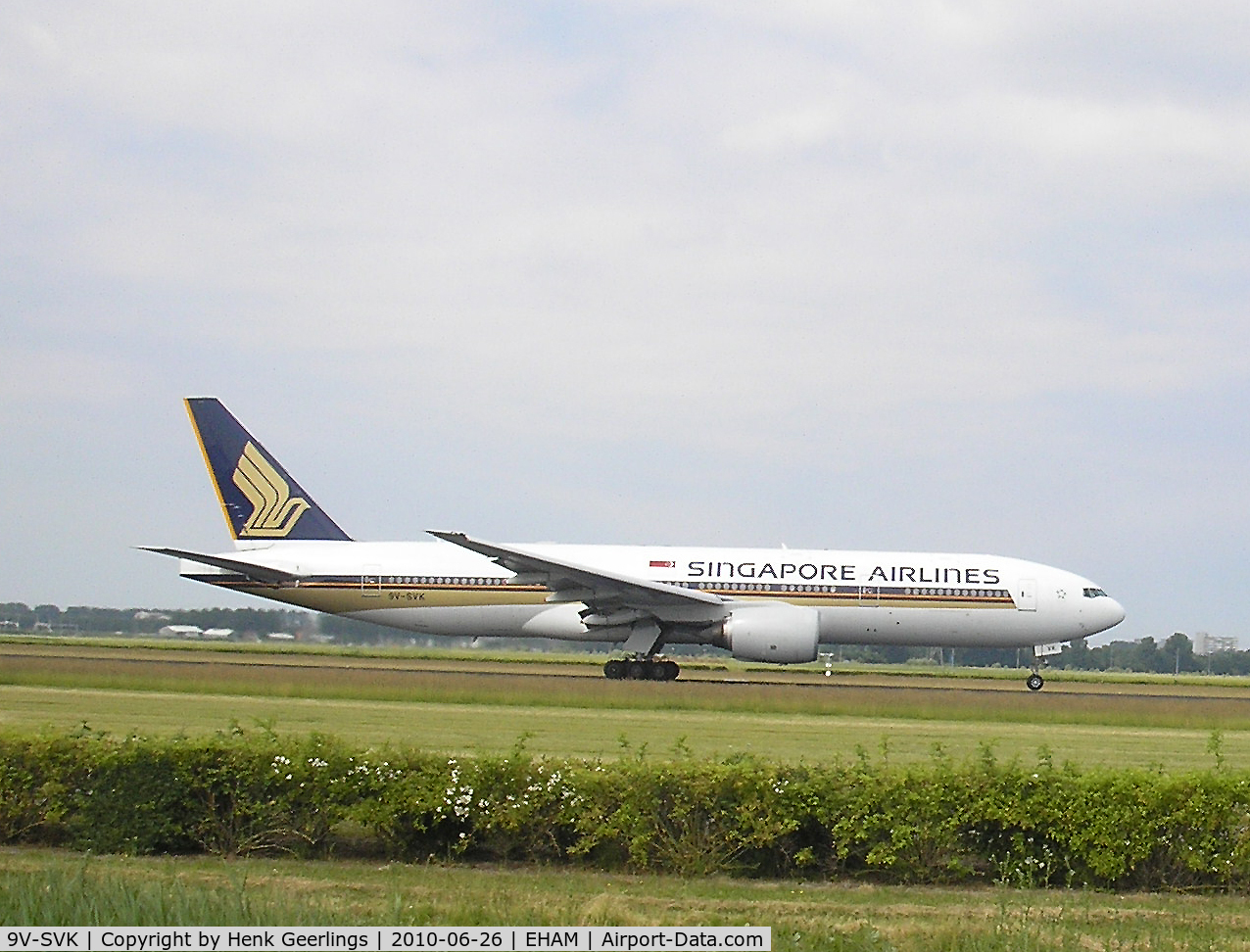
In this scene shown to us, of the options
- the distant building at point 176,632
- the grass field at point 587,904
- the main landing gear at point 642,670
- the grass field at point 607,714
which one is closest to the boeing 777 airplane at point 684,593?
the main landing gear at point 642,670

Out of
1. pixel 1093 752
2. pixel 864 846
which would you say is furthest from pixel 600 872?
pixel 1093 752

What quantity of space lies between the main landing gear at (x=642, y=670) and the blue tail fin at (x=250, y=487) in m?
9.55

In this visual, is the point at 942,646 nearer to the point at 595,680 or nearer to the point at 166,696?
the point at 595,680

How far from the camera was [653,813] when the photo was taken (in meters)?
11.3

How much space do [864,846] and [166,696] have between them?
16181mm

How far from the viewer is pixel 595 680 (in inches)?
1145

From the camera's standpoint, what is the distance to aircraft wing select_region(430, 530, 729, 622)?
3166cm

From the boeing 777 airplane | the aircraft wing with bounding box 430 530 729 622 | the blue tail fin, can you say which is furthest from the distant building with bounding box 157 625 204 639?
the aircraft wing with bounding box 430 530 729 622

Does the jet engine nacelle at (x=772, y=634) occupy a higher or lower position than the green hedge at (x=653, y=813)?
higher

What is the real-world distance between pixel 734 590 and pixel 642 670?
329 cm

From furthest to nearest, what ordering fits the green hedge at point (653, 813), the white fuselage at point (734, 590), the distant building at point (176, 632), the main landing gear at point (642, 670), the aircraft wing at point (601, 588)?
the distant building at point (176, 632), the white fuselage at point (734, 590), the main landing gear at point (642, 670), the aircraft wing at point (601, 588), the green hedge at point (653, 813)

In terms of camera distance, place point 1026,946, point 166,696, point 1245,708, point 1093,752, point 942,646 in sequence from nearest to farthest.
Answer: point 1026,946
point 1093,752
point 166,696
point 1245,708
point 942,646

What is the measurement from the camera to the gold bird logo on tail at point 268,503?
124 feet

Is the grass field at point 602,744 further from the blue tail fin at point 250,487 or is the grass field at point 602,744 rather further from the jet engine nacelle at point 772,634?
the blue tail fin at point 250,487
